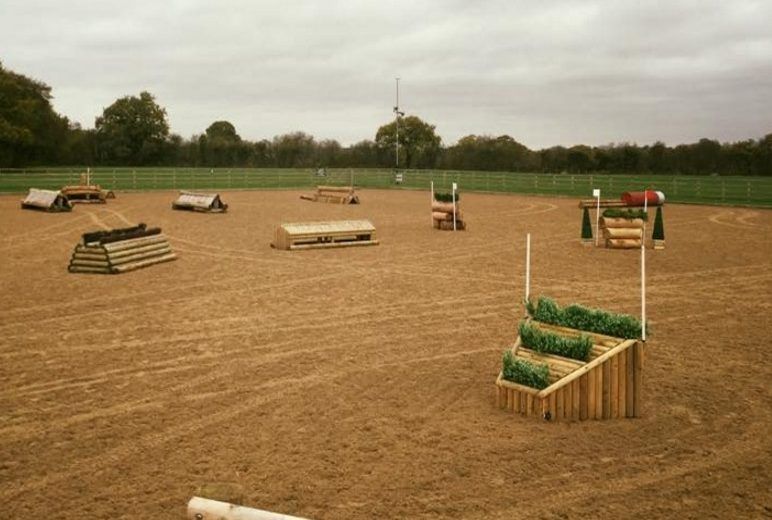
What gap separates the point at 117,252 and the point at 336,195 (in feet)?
86.3

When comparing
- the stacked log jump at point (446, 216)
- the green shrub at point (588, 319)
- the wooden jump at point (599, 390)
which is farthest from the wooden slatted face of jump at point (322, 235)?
the wooden jump at point (599, 390)

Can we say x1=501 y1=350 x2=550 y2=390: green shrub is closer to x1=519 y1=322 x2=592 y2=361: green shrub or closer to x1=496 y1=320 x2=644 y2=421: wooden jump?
x1=496 y1=320 x2=644 y2=421: wooden jump

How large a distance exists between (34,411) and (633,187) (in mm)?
50522

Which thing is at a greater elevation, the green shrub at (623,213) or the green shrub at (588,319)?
the green shrub at (623,213)

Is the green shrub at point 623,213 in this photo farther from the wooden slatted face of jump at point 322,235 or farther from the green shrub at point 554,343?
the green shrub at point 554,343

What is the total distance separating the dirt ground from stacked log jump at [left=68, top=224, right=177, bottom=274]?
2.03 ft

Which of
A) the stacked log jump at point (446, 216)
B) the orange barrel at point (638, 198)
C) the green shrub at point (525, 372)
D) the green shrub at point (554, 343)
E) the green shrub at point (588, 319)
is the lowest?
the green shrub at point (525, 372)

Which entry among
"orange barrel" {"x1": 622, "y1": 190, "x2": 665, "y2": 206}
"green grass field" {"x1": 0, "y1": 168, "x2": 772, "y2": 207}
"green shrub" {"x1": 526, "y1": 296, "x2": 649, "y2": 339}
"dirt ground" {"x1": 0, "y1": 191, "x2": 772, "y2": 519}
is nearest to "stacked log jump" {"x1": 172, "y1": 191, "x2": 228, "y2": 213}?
"dirt ground" {"x1": 0, "y1": 191, "x2": 772, "y2": 519}

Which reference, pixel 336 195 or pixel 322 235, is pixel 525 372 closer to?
pixel 322 235

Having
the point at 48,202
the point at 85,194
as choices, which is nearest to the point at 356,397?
the point at 48,202

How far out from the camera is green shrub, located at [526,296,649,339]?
26.0ft

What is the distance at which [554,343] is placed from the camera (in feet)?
26.5

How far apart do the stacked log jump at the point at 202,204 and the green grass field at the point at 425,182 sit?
56.9 feet

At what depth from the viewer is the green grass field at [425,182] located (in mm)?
46062
